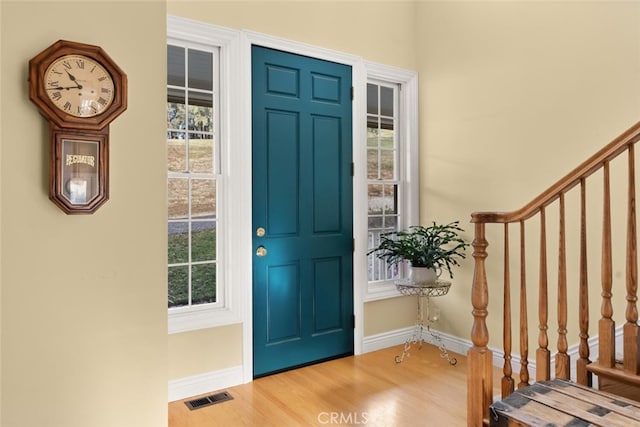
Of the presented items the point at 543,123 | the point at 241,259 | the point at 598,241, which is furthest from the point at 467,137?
the point at 241,259

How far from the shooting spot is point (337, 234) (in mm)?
3723

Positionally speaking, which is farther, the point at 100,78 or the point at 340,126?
the point at 340,126

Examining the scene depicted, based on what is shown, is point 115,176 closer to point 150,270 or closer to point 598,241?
point 150,270

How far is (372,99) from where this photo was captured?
4027 millimetres

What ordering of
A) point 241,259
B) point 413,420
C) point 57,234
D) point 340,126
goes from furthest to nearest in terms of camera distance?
1. point 340,126
2. point 241,259
3. point 413,420
4. point 57,234

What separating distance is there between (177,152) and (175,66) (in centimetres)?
57

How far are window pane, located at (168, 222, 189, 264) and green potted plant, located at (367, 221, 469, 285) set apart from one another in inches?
58.9

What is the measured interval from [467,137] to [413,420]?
2242 millimetres

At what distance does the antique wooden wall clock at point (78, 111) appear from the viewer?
1.86m

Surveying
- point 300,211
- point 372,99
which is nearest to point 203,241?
point 300,211

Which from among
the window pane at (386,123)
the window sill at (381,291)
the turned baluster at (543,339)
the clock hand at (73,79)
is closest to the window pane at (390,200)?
the window pane at (386,123)

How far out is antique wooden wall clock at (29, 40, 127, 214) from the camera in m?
1.86

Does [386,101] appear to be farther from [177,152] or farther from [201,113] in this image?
[177,152]

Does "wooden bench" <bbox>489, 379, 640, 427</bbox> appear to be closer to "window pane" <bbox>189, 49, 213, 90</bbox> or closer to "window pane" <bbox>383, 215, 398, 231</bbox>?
"window pane" <bbox>383, 215, 398, 231</bbox>
